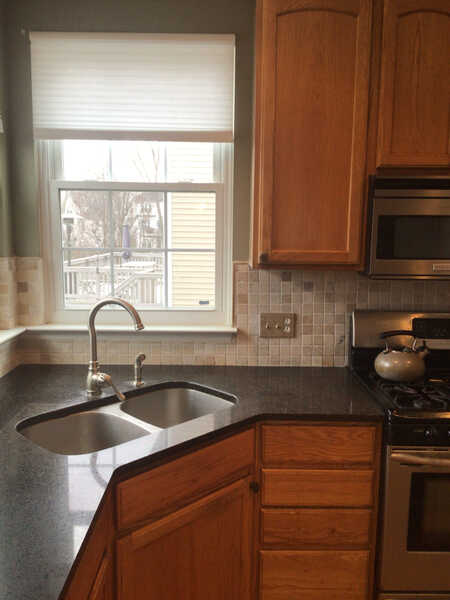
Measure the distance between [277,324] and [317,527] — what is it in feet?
2.77

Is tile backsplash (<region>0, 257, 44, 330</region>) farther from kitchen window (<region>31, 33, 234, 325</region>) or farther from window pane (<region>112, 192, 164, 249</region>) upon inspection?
window pane (<region>112, 192, 164, 249</region>)

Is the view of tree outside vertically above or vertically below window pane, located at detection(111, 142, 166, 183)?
below

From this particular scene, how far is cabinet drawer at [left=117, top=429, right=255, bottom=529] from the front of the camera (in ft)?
4.07

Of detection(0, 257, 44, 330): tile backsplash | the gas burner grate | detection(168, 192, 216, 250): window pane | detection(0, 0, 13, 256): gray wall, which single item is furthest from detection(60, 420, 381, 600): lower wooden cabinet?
detection(0, 0, 13, 256): gray wall

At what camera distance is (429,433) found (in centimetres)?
154

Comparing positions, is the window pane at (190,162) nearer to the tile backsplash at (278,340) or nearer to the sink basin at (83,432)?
the tile backsplash at (278,340)

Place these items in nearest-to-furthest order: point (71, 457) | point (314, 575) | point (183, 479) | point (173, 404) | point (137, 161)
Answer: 1. point (71, 457)
2. point (183, 479)
3. point (314, 575)
4. point (173, 404)
5. point (137, 161)

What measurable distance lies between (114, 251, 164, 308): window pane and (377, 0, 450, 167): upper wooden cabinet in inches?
41.5

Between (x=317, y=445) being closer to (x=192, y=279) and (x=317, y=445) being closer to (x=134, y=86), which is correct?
(x=192, y=279)

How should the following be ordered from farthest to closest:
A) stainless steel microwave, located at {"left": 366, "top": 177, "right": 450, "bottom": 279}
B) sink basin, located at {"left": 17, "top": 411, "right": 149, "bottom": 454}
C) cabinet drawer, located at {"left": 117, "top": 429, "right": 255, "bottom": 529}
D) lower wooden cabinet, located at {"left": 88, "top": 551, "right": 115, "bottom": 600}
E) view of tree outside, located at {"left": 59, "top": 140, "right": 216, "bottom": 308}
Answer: view of tree outside, located at {"left": 59, "top": 140, "right": 216, "bottom": 308}, stainless steel microwave, located at {"left": 366, "top": 177, "right": 450, "bottom": 279}, sink basin, located at {"left": 17, "top": 411, "right": 149, "bottom": 454}, cabinet drawer, located at {"left": 117, "top": 429, "right": 255, "bottom": 529}, lower wooden cabinet, located at {"left": 88, "top": 551, "right": 115, "bottom": 600}

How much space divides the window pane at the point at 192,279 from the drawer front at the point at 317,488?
86 cm

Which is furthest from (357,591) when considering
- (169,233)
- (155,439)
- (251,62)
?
(251,62)

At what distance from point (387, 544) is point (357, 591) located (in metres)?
0.22

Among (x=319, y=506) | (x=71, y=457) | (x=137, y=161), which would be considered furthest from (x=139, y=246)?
(x=319, y=506)
